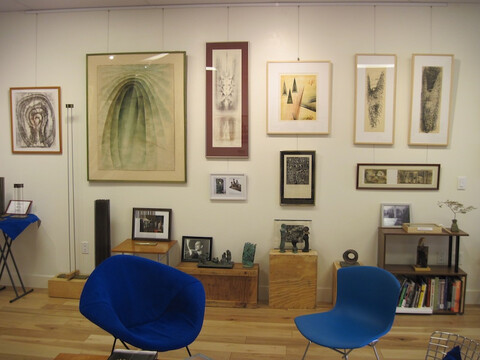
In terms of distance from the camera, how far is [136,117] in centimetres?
370

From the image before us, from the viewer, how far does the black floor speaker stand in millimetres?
3639

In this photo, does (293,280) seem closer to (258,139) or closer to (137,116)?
(258,139)

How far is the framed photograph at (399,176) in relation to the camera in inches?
139

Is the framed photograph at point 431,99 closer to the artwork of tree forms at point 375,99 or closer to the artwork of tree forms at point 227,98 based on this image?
the artwork of tree forms at point 375,99

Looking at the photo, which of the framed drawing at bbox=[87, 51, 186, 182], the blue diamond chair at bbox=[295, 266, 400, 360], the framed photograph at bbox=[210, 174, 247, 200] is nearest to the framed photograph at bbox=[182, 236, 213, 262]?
the framed photograph at bbox=[210, 174, 247, 200]

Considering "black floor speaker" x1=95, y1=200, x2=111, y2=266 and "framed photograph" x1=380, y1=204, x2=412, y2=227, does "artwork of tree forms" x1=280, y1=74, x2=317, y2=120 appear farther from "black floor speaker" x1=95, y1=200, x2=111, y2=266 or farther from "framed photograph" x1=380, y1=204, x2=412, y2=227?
"black floor speaker" x1=95, y1=200, x2=111, y2=266

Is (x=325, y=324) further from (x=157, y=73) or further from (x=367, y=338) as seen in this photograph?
(x=157, y=73)

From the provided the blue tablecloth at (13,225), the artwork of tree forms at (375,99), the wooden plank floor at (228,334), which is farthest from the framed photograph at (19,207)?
the artwork of tree forms at (375,99)

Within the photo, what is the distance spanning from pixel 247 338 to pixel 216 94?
2250 mm

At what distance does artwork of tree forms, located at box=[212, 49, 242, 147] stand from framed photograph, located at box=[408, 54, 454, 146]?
168 centimetres

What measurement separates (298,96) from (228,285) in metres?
1.95

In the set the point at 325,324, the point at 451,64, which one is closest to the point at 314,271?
the point at 325,324

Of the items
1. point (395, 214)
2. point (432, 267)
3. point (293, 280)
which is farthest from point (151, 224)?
point (432, 267)

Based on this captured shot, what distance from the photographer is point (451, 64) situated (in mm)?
3443
